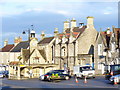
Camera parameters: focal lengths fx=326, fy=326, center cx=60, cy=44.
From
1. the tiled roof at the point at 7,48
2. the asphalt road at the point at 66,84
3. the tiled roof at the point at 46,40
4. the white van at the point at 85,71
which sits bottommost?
the asphalt road at the point at 66,84

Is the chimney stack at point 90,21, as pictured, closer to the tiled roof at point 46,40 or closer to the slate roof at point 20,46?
the tiled roof at point 46,40

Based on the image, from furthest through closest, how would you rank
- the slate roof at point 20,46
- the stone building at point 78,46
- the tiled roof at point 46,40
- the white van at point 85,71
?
the slate roof at point 20,46 → the tiled roof at point 46,40 → the stone building at point 78,46 → the white van at point 85,71

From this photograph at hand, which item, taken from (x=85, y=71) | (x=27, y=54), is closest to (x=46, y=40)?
(x=27, y=54)

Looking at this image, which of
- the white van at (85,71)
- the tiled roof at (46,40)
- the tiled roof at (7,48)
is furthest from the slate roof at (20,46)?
the white van at (85,71)

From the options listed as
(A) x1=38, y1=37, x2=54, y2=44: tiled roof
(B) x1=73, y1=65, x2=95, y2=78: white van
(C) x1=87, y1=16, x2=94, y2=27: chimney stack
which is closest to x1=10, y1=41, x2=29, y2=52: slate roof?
(A) x1=38, y1=37, x2=54, y2=44: tiled roof

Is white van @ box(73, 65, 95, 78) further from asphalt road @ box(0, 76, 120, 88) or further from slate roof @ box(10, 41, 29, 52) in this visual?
slate roof @ box(10, 41, 29, 52)

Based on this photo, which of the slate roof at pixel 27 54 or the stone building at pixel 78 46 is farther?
the slate roof at pixel 27 54

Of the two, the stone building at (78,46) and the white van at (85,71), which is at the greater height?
the stone building at (78,46)

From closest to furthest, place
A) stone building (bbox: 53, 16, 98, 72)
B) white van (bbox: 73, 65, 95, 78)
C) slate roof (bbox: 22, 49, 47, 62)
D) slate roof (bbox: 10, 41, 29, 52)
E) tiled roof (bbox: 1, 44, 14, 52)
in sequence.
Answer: white van (bbox: 73, 65, 95, 78) → stone building (bbox: 53, 16, 98, 72) → slate roof (bbox: 22, 49, 47, 62) → slate roof (bbox: 10, 41, 29, 52) → tiled roof (bbox: 1, 44, 14, 52)

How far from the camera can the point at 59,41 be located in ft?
222

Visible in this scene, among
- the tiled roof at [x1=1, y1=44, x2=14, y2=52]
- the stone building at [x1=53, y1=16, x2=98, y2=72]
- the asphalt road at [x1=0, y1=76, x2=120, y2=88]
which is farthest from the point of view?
the tiled roof at [x1=1, y1=44, x2=14, y2=52]

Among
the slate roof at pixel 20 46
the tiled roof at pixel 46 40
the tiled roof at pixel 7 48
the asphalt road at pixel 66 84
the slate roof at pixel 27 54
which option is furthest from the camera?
the tiled roof at pixel 7 48

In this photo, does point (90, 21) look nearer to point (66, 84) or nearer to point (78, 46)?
point (78, 46)

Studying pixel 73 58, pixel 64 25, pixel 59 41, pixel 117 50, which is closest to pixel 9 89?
pixel 117 50
